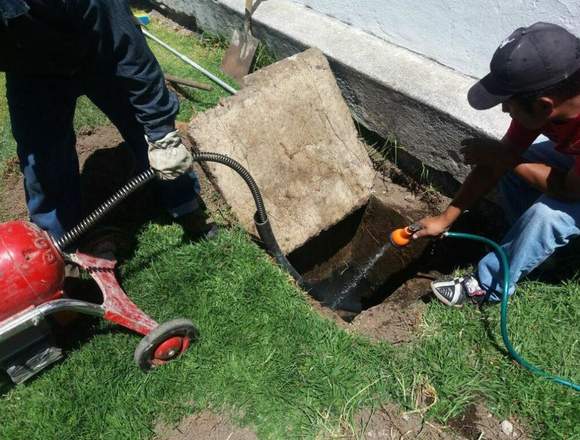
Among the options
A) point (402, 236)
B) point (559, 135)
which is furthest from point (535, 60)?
point (402, 236)

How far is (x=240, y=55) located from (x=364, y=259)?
2.15 metres

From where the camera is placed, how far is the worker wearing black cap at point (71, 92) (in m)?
1.94

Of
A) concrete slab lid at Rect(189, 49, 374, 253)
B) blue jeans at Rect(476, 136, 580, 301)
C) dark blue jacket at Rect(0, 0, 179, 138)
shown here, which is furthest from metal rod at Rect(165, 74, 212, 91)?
blue jeans at Rect(476, 136, 580, 301)

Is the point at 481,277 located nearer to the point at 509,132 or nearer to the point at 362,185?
the point at 509,132

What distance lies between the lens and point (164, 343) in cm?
236

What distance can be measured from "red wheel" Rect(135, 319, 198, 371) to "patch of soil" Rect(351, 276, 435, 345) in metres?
0.91

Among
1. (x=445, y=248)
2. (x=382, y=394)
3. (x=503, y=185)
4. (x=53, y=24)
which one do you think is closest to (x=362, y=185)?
(x=445, y=248)

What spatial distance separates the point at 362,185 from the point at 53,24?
2.21 metres

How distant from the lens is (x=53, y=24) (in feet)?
6.41

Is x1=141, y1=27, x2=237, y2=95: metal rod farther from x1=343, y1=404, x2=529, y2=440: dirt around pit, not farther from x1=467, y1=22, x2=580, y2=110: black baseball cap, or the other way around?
x1=343, y1=404, x2=529, y2=440: dirt around pit

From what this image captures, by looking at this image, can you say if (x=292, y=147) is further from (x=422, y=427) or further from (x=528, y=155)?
(x=422, y=427)

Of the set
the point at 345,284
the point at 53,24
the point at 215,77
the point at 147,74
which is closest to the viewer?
the point at 53,24

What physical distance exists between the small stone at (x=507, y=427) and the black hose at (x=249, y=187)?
4.20ft

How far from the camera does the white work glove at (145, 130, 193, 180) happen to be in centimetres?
231
